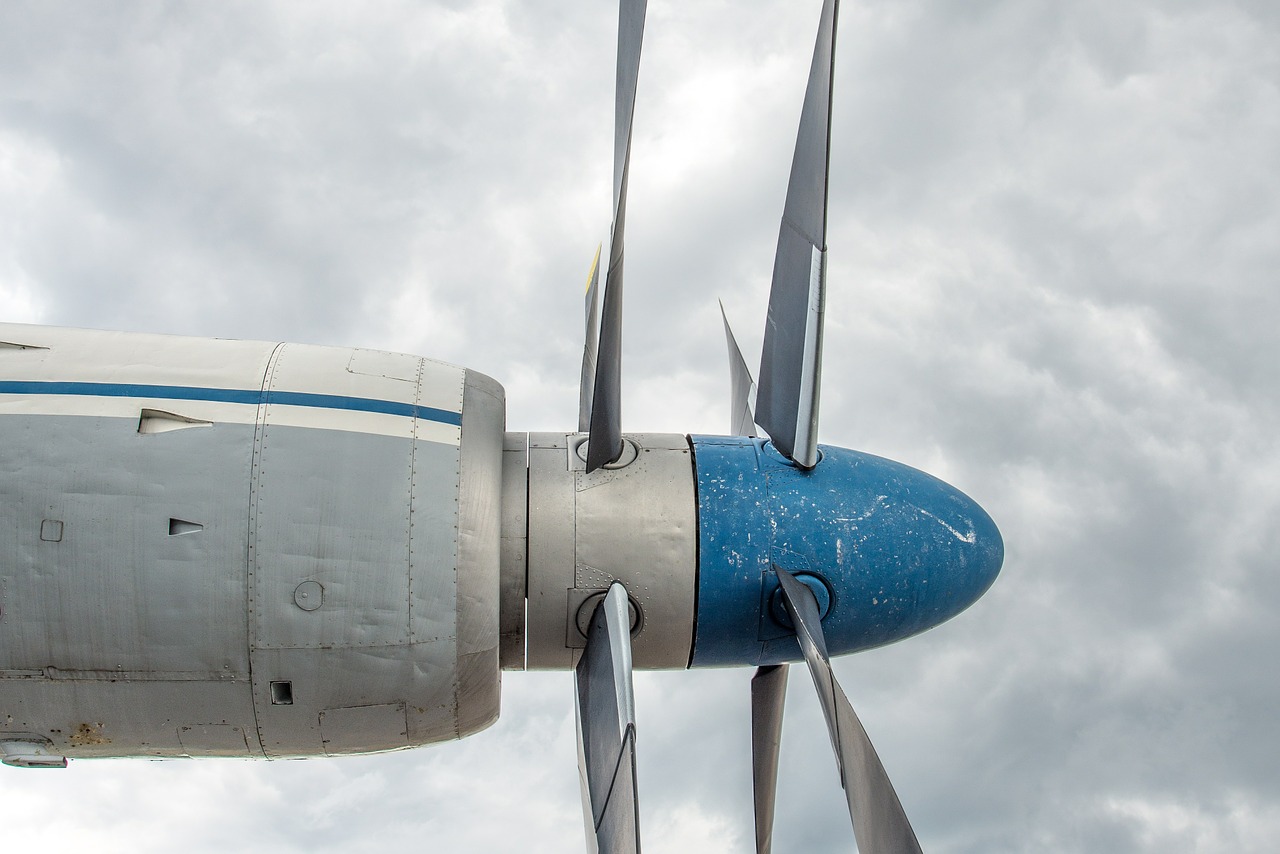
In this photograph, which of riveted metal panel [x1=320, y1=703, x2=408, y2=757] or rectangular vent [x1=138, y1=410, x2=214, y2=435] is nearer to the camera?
rectangular vent [x1=138, y1=410, x2=214, y2=435]

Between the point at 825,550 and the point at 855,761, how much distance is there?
1.77m

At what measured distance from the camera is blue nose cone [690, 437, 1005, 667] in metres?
8.22

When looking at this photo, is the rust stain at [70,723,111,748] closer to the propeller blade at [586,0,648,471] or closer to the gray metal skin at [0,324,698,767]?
the gray metal skin at [0,324,698,767]

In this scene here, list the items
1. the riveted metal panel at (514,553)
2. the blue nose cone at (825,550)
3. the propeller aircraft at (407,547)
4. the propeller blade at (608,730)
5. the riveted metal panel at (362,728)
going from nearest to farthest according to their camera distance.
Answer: the propeller blade at (608,730) → the propeller aircraft at (407,547) → the riveted metal panel at (362,728) → the riveted metal panel at (514,553) → the blue nose cone at (825,550)

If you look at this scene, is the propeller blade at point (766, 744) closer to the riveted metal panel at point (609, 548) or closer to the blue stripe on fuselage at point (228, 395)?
the riveted metal panel at point (609, 548)

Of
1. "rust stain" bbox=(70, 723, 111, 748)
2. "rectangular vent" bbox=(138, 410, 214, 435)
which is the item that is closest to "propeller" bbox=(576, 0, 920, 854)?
"rectangular vent" bbox=(138, 410, 214, 435)

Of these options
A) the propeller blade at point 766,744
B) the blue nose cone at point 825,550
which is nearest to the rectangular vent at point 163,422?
the blue nose cone at point 825,550

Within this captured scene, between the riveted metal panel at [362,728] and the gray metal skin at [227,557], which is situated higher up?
the gray metal skin at [227,557]

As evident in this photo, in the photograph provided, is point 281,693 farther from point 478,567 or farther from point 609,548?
point 609,548

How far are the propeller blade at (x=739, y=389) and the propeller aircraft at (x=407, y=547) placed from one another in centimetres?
122

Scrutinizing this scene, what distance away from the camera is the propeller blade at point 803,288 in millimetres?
7793

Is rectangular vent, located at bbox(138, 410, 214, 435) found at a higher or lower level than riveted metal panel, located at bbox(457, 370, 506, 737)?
higher

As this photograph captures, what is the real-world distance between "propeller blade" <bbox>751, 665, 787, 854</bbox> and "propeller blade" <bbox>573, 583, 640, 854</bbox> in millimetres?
2118

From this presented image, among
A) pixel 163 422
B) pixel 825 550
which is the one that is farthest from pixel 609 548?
pixel 163 422
